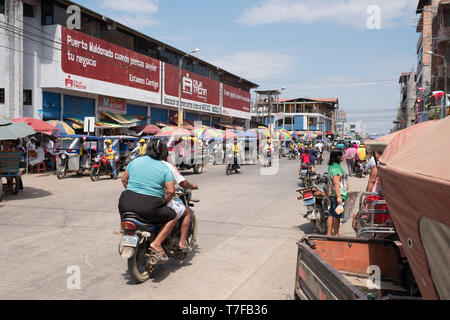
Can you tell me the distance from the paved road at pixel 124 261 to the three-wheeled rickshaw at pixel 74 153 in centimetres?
461

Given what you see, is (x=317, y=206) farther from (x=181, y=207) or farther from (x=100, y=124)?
(x=100, y=124)

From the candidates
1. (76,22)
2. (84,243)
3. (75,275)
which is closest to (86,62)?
(76,22)

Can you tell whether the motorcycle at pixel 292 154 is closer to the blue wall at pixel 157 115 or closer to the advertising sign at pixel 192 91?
the advertising sign at pixel 192 91

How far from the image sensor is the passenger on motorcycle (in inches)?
181

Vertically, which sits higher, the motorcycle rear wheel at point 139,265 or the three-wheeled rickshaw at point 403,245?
the three-wheeled rickshaw at point 403,245

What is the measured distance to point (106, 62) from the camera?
971 inches

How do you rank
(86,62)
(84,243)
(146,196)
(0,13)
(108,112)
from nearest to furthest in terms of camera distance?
(146,196)
(84,243)
(0,13)
(86,62)
(108,112)

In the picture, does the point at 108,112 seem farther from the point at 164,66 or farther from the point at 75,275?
the point at 75,275

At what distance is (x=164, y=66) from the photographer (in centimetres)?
3178

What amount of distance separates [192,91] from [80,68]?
1510 centimetres

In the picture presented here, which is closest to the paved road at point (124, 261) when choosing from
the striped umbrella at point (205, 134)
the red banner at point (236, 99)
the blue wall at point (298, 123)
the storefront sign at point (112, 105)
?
the striped umbrella at point (205, 134)

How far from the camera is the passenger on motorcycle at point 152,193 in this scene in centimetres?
460

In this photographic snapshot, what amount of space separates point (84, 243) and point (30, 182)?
384 inches

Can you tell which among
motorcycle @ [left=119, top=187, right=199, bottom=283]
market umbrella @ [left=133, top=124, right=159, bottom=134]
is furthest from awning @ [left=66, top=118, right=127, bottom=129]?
motorcycle @ [left=119, top=187, right=199, bottom=283]
